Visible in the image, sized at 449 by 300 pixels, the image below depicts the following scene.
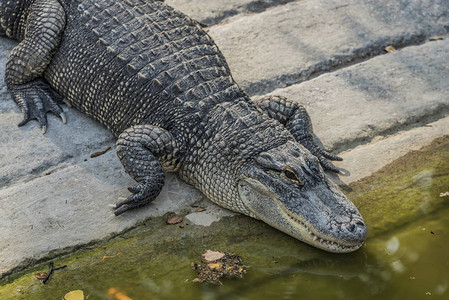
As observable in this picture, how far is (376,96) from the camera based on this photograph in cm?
523

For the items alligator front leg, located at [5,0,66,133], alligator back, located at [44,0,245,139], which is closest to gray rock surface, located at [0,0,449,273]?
alligator front leg, located at [5,0,66,133]

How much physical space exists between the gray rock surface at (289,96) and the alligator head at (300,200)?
0.40 m

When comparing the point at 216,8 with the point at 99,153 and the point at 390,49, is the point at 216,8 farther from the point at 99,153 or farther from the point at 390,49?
the point at 99,153

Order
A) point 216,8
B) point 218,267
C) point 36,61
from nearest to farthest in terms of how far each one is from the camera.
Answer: point 218,267, point 36,61, point 216,8

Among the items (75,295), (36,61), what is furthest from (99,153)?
(75,295)

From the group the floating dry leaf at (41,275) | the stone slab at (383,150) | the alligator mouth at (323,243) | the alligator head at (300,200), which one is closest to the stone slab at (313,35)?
the stone slab at (383,150)

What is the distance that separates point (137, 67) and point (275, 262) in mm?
1998

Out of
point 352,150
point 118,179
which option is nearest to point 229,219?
point 118,179

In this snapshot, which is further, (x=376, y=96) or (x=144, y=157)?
(x=376, y=96)

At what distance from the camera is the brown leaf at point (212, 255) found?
3.62m

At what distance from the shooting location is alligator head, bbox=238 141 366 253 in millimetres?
3557

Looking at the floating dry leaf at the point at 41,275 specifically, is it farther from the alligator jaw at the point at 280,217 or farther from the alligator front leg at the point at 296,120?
the alligator front leg at the point at 296,120

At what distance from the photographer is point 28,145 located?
184 inches

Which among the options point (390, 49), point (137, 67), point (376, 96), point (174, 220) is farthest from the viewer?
point (390, 49)
